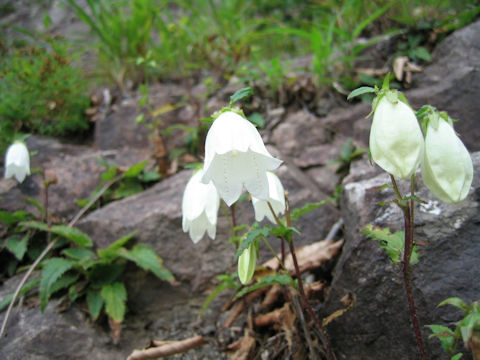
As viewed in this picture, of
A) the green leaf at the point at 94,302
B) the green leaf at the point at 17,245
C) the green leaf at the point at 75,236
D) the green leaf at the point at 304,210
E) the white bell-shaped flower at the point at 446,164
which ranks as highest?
the white bell-shaped flower at the point at 446,164

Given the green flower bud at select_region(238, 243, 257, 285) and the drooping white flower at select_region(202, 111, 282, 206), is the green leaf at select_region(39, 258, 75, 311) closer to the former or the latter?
the green flower bud at select_region(238, 243, 257, 285)


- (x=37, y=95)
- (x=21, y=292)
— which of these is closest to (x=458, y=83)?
(x=21, y=292)

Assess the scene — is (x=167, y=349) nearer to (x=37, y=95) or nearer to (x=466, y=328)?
(x=466, y=328)

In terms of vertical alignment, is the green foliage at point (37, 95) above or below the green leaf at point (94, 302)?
above

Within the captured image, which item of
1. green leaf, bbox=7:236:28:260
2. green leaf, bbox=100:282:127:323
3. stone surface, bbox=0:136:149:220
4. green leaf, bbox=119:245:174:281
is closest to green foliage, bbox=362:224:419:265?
green leaf, bbox=119:245:174:281

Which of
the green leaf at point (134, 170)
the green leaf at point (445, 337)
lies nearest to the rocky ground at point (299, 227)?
the green leaf at point (134, 170)

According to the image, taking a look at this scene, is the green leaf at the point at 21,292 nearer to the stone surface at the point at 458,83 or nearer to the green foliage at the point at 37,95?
the green foliage at the point at 37,95
